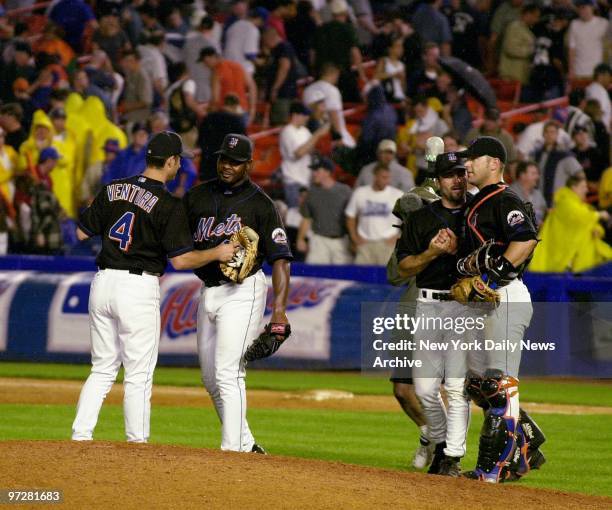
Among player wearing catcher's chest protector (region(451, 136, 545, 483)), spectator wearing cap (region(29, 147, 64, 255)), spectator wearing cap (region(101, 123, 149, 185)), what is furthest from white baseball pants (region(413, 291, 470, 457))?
spectator wearing cap (region(29, 147, 64, 255))

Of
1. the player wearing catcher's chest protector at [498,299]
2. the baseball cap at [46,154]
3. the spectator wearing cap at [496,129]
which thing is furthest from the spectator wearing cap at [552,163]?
the player wearing catcher's chest protector at [498,299]

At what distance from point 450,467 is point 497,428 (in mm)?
487

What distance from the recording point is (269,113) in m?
21.1

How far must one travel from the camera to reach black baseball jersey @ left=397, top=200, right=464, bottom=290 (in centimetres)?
855

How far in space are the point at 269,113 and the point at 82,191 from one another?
4.06m

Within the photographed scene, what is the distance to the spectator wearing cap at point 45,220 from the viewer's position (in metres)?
17.5

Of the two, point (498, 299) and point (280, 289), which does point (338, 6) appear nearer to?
point (280, 289)

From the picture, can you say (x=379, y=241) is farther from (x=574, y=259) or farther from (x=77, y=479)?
(x=77, y=479)

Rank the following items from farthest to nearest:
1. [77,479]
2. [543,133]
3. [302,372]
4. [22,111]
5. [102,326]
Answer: [22,111]
[543,133]
[302,372]
[102,326]
[77,479]

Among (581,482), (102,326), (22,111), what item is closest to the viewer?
(102,326)

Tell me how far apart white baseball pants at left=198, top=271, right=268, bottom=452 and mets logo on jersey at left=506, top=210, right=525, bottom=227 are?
65.7 inches

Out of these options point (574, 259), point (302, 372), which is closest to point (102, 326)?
point (302, 372)

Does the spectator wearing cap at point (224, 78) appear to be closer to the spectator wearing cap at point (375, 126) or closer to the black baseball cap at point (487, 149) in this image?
the spectator wearing cap at point (375, 126)

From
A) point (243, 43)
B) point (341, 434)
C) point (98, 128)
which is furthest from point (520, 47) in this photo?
point (341, 434)
